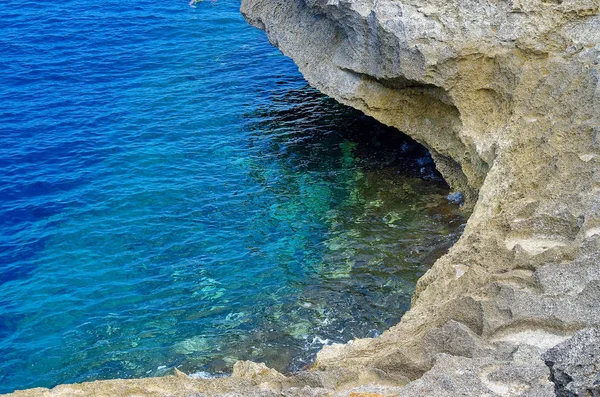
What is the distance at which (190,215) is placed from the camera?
18922 mm

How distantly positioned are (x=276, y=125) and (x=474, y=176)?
8336 millimetres

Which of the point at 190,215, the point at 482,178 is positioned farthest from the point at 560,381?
the point at 190,215

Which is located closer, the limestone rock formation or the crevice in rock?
the crevice in rock

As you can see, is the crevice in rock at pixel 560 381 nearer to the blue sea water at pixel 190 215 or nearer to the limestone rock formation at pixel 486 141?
the limestone rock formation at pixel 486 141

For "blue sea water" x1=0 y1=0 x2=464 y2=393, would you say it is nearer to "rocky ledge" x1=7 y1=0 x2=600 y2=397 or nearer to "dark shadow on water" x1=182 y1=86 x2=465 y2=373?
"dark shadow on water" x1=182 y1=86 x2=465 y2=373

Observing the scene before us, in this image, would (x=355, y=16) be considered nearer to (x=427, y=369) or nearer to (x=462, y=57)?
(x=462, y=57)

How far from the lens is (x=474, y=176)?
55.4 feet

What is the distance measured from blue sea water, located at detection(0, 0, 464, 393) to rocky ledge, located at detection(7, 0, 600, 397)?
7.63ft

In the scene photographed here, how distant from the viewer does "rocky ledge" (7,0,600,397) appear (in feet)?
29.5

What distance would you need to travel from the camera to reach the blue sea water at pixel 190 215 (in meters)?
14.7

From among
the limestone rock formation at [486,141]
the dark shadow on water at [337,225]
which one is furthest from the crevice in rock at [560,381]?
the dark shadow on water at [337,225]

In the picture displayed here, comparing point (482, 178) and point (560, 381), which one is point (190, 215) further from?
point (560, 381)

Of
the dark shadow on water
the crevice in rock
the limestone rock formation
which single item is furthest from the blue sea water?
the crevice in rock

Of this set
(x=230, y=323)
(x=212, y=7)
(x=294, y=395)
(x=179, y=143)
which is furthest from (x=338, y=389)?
(x=212, y=7)
